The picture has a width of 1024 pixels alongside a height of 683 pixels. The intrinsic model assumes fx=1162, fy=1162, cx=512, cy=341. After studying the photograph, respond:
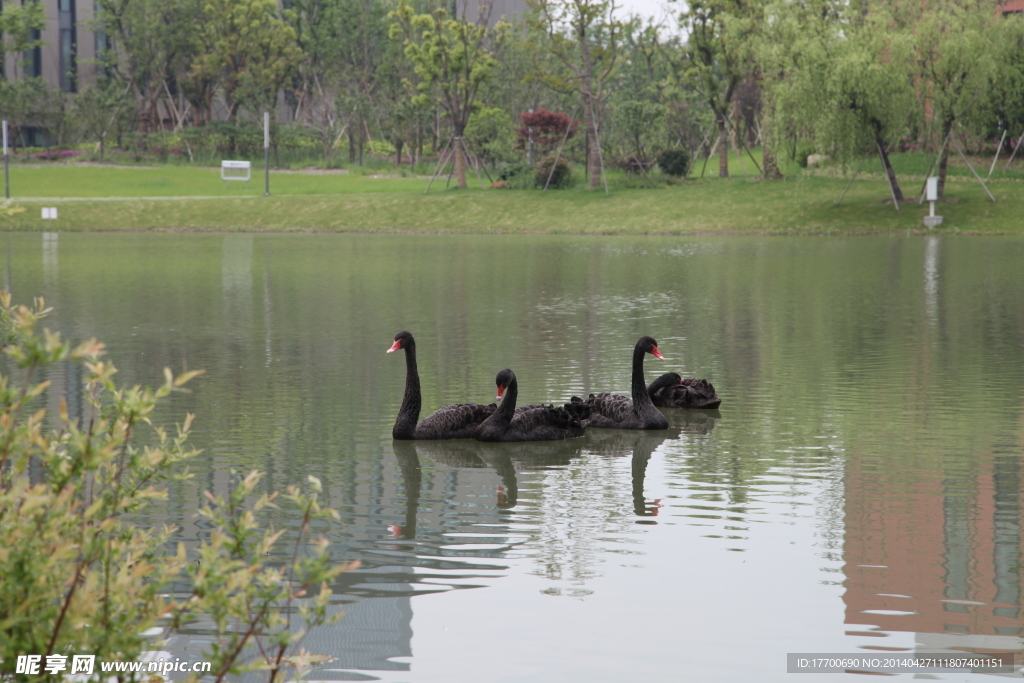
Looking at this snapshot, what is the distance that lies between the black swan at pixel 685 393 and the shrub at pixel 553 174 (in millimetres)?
41727

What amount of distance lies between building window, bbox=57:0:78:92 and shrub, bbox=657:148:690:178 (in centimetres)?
4632

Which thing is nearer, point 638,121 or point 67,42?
point 638,121

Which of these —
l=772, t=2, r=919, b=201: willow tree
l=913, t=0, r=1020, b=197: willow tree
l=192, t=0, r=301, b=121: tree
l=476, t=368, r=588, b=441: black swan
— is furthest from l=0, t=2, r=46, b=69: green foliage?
l=476, t=368, r=588, b=441: black swan

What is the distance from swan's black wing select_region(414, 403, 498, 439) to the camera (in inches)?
405

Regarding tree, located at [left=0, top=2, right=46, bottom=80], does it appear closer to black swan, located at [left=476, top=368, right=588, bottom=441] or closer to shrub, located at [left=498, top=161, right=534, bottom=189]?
shrub, located at [left=498, top=161, right=534, bottom=189]

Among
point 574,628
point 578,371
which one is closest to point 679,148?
point 578,371

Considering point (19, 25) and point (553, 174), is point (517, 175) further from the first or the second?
point (19, 25)

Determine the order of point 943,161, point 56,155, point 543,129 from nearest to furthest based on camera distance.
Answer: point 943,161
point 543,129
point 56,155

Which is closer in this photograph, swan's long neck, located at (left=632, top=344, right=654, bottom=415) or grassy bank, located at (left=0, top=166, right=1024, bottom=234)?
swan's long neck, located at (left=632, top=344, right=654, bottom=415)

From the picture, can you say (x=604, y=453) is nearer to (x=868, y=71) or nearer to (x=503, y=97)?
(x=868, y=71)

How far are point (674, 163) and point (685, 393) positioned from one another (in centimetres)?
4299

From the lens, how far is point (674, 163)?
175 feet

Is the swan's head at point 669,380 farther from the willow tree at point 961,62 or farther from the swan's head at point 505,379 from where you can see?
the willow tree at point 961,62

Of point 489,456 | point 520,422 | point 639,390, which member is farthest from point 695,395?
point 489,456
